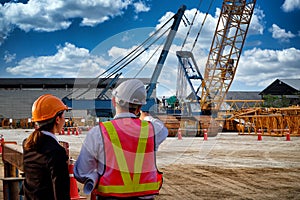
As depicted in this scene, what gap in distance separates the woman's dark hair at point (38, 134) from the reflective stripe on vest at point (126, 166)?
0.48m

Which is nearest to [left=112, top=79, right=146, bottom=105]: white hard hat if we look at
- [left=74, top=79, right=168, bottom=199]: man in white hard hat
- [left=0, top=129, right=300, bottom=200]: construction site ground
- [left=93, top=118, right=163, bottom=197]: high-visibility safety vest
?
[left=74, top=79, right=168, bottom=199]: man in white hard hat

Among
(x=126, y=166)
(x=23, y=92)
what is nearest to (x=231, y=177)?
(x=126, y=166)

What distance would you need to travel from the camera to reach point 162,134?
109 inches

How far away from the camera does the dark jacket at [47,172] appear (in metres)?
2.56

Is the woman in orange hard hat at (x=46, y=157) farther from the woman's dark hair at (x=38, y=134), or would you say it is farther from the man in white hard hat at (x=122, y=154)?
the man in white hard hat at (x=122, y=154)

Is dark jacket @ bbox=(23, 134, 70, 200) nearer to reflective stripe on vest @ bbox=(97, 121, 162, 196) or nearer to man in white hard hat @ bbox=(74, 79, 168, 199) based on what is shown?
man in white hard hat @ bbox=(74, 79, 168, 199)

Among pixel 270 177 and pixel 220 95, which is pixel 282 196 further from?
pixel 220 95

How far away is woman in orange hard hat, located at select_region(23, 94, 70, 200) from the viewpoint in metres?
2.56

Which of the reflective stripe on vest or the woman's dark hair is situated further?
the woman's dark hair

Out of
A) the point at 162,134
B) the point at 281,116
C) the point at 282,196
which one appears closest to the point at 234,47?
the point at 281,116

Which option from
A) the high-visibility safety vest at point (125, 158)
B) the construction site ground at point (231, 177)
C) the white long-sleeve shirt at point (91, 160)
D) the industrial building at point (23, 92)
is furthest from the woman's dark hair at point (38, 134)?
the industrial building at point (23, 92)

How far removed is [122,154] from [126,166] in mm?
87

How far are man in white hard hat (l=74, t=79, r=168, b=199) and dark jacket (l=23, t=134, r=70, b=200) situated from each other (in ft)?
0.36

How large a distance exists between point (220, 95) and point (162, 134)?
36.2 m
